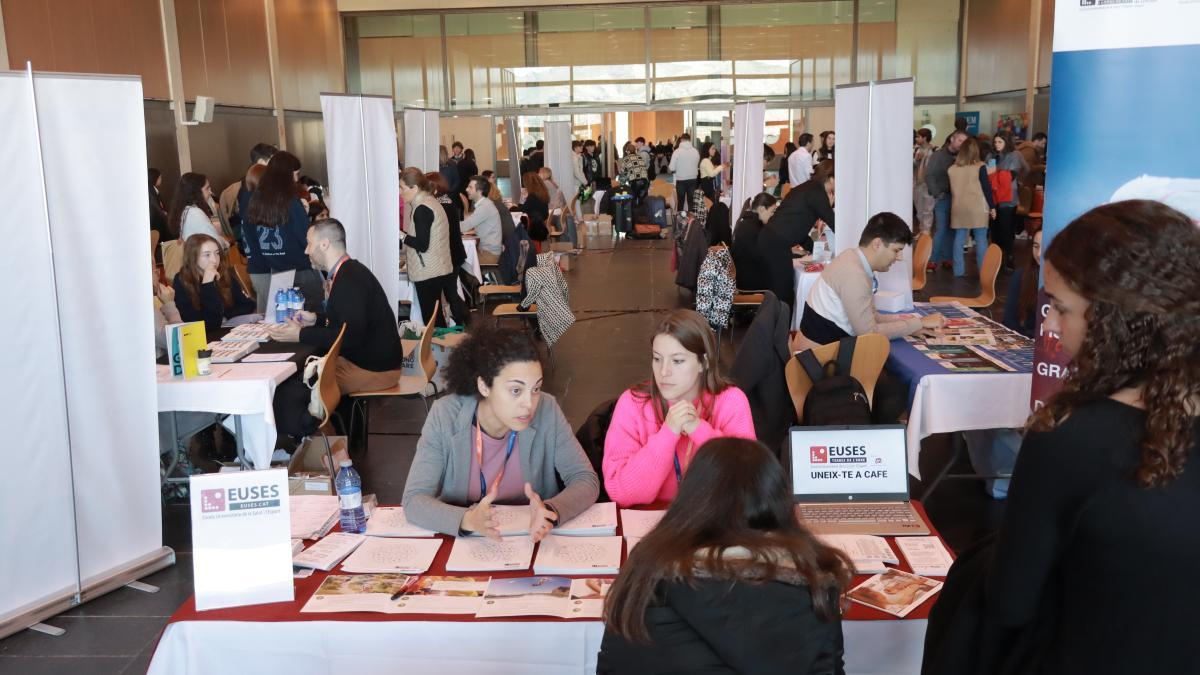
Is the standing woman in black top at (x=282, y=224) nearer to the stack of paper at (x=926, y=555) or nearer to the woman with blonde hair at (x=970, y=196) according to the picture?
the stack of paper at (x=926, y=555)

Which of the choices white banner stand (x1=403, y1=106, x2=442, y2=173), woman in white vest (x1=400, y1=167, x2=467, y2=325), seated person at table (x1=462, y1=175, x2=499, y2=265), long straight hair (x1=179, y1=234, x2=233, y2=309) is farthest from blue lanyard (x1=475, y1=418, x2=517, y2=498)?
seated person at table (x1=462, y1=175, x2=499, y2=265)

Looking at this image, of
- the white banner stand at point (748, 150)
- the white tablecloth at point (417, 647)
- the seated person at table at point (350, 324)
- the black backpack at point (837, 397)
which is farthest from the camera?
the white banner stand at point (748, 150)

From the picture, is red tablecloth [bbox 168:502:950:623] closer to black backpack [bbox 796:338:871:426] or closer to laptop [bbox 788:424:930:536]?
laptop [bbox 788:424:930:536]

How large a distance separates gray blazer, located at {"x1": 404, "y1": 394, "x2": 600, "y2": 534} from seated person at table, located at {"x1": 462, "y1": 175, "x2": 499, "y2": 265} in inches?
258

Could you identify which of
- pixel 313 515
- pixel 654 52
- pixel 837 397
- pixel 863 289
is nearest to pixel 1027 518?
pixel 313 515

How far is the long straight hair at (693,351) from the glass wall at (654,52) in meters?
15.6

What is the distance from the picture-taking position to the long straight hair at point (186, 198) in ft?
22.5

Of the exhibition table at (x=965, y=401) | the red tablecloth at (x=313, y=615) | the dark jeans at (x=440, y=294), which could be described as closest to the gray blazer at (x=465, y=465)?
the red tablecloth at (x=313, y=615)

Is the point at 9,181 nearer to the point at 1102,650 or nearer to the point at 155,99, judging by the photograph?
the point at 1102,650

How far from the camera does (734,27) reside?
58.1 ft

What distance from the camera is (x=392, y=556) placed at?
8.13 feet

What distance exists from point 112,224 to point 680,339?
2.11 meters

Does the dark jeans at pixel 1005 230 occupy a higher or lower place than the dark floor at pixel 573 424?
higher

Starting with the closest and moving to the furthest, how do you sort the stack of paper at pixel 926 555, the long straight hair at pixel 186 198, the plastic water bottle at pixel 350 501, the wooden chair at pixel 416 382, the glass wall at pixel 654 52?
1. the stack of paper at pixel 926 555
2. the plastic water bottle at pixel 350 501
3. the wooden chair at pixel 416 382
4. the long straight hair at pixel 186 198
5. the glass wall at pixel 654 52
